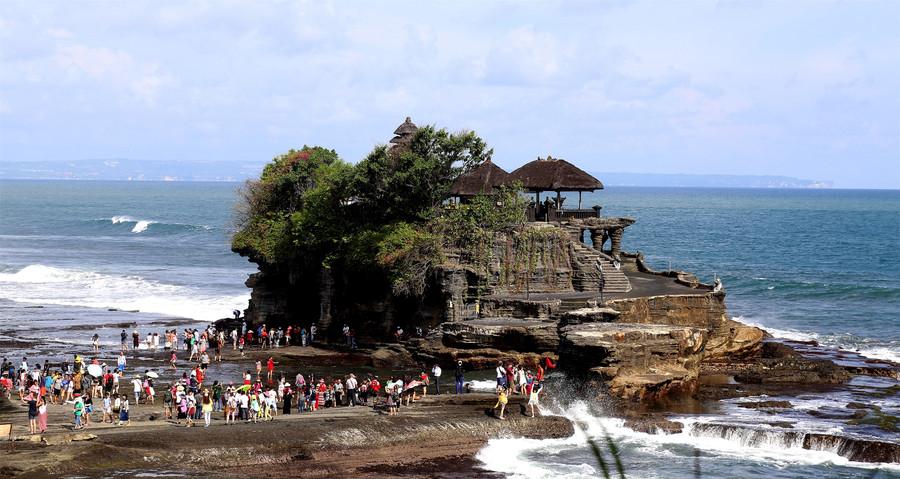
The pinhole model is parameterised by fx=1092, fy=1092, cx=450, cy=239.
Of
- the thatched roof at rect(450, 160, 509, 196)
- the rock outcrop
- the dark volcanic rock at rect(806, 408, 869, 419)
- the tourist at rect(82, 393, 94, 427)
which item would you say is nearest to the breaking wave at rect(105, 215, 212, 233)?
the thatched roof at rect(450, 160, 509, 196)

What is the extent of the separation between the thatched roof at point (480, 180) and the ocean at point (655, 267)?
14457mm

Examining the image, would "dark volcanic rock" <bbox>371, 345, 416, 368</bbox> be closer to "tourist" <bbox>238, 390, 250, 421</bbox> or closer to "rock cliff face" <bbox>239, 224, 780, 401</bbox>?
"rock cliff face" <bbox>239, 224, 780, 401</bbox>

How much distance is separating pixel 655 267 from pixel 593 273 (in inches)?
1693

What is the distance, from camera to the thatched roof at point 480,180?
153 ft

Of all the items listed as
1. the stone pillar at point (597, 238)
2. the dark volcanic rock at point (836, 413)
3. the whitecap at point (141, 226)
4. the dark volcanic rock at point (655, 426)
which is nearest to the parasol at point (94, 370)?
the dark volcanic rock at point (655, 426)

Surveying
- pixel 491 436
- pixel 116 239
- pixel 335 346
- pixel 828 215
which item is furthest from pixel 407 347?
pixel 828 215

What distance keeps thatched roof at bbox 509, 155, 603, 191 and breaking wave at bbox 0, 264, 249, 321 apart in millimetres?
20839

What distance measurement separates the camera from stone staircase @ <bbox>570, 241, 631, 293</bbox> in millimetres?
43750

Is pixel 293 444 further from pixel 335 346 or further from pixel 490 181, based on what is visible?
pixel 490 181

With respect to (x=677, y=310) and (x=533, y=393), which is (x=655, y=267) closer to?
(x=677, y=310)

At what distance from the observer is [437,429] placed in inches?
1196

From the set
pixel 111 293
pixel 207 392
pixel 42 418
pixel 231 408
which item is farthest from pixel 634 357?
pixel 111 293

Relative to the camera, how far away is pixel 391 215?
47969 mm

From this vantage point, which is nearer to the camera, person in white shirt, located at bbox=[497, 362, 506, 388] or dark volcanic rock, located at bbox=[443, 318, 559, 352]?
person in white shirt, located at bbox=[497, 362, 506, 388]
